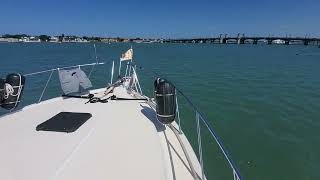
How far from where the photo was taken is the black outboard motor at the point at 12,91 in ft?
21.2

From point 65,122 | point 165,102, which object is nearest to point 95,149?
point 65,122

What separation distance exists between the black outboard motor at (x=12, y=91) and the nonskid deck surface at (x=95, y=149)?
266 millimetres

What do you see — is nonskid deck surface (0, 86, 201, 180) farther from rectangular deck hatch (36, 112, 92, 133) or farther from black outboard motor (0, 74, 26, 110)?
black outboard motor (0, 74, 26, 110)

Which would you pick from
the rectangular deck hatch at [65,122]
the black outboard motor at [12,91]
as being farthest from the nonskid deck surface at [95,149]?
the black outboard motor at [12,91]

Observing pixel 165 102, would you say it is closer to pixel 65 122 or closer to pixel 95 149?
pixel 95 149

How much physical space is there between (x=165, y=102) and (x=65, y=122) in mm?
1971

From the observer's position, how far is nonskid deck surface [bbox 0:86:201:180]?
394 cm

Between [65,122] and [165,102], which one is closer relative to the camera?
[165,102]

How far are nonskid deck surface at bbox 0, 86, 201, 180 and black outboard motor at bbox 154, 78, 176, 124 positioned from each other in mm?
320

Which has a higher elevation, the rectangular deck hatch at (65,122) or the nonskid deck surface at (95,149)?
the rectangular deck hatch at (65,122)

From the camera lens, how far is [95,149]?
461 centimetres

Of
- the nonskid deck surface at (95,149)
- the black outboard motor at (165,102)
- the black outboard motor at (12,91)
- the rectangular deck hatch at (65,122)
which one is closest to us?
the nonskid deck surface at (95,149)

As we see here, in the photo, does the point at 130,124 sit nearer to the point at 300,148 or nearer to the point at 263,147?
the point at 263,147

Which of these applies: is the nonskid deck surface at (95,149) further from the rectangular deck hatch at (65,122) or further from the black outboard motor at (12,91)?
the black outboard motor at (12,91)
